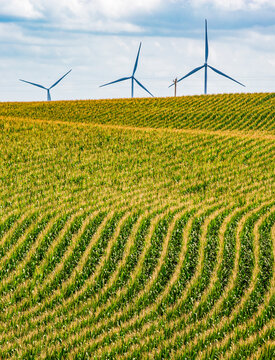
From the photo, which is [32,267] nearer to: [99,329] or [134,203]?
[99,329]

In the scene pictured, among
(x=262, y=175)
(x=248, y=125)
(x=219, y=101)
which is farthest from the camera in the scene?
(x=219, y=101)

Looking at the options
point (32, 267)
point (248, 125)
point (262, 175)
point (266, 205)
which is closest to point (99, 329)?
point (32, 267)

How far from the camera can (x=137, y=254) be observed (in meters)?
9.59

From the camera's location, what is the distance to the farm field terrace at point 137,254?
6551 millimetres

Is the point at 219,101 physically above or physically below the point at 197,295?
above

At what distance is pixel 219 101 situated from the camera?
4809 cm

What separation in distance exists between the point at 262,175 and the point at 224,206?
460 cm

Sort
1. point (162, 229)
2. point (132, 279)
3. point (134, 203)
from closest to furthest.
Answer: point (132, 279)
point (162, 229)
point (134, 203)

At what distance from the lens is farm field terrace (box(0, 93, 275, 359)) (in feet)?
21.5

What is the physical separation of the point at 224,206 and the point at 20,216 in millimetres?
6205

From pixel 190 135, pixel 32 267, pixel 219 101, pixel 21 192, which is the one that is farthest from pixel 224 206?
pixel 219 101

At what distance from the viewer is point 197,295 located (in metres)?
7.84

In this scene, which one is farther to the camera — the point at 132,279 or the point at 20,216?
the point at 20,216

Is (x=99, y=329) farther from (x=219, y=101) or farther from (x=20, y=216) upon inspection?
(x=219, y=101)
